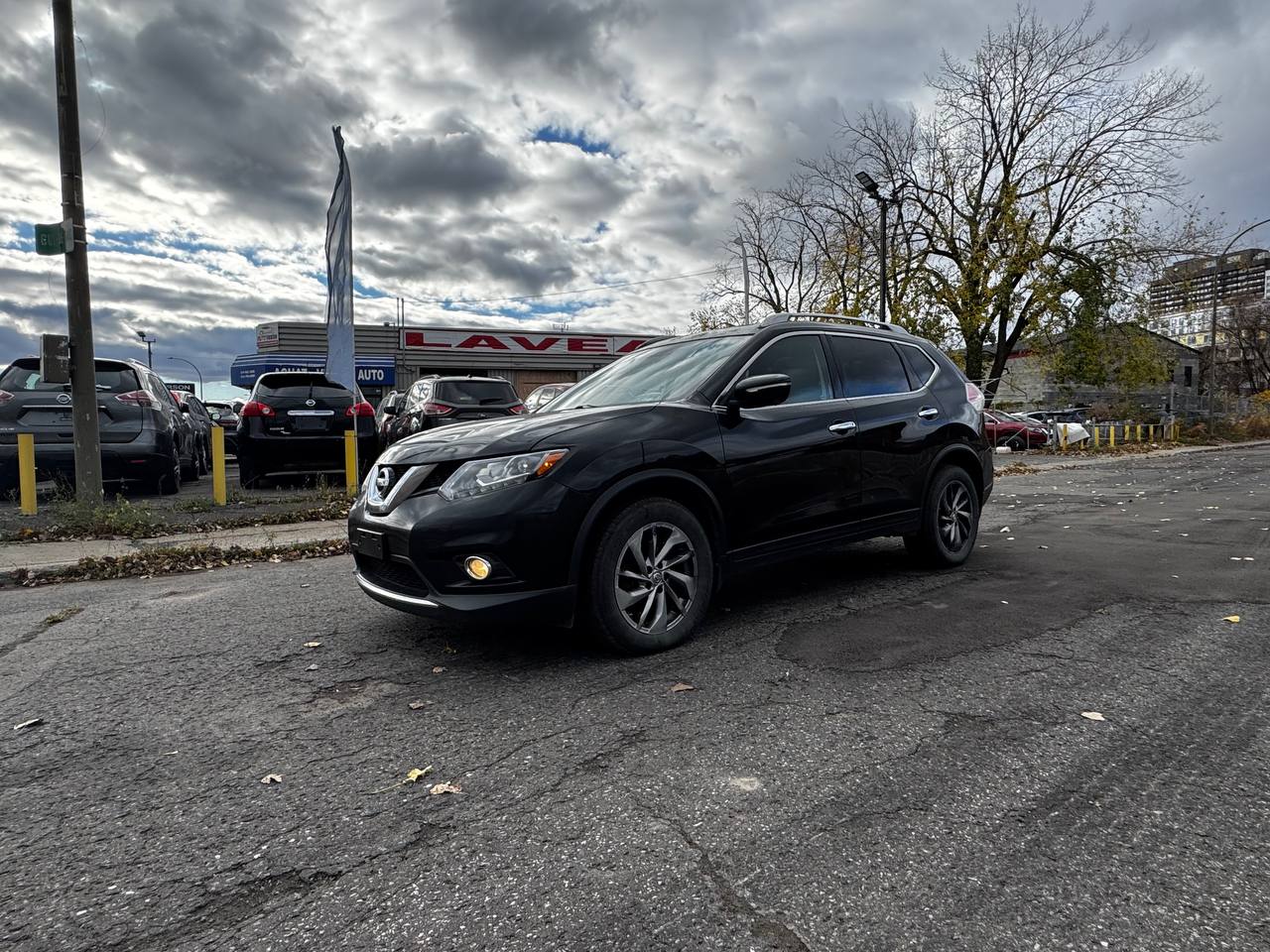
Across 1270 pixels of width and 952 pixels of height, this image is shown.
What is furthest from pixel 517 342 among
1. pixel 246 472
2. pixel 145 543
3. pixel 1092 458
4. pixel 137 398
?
pixel 145 543

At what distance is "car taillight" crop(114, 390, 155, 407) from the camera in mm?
9539

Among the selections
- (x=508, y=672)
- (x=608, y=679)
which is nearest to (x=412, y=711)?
(x=508, y=672)

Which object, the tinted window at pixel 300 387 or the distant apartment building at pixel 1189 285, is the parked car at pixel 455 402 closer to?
the tinted window at pixel 300 387

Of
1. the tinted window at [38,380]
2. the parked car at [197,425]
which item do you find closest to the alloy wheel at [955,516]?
the tinted window at [38,380]

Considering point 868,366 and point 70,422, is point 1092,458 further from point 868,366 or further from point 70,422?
point 70,422

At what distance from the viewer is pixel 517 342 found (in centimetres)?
3791

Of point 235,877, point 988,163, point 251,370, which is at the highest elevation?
point 988,163

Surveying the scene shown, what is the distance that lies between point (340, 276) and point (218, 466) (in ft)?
21.5

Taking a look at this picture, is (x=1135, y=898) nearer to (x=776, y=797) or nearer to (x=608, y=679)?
(x=776, y=797)

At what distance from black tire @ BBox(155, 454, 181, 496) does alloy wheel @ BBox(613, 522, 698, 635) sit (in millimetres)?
8854

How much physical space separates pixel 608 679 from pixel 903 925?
1801mm

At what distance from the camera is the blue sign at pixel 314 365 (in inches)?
1359

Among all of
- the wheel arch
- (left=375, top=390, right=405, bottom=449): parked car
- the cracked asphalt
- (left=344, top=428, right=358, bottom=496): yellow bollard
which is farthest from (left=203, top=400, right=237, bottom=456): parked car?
the wheel arch

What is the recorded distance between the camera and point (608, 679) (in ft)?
11.5
